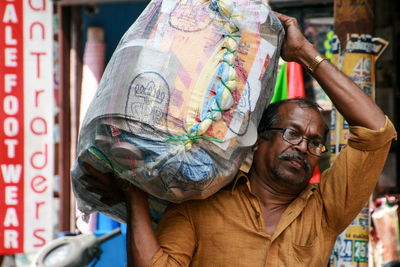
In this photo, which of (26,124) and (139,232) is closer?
(139,232)

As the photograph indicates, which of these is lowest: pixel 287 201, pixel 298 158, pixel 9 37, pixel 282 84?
pixel 287 201

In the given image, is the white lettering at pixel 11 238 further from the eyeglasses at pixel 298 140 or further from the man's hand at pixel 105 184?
the eyeglasses at pixel 298 140

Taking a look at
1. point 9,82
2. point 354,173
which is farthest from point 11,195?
point 354,173

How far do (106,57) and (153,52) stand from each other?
343 centimetres

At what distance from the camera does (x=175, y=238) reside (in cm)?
249

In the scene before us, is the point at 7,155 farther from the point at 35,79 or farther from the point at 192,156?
the point at 192,156

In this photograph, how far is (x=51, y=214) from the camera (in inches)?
177

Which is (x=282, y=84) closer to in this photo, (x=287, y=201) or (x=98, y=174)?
(x=287, y=201)

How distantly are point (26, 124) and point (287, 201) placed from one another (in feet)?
8.18

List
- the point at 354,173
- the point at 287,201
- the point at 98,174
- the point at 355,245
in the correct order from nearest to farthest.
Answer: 1. the point at 98,174
2. the point at 354,173
3. the point at 287,201
4. the point at 355,245

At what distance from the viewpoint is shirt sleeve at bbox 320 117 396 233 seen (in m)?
2.46

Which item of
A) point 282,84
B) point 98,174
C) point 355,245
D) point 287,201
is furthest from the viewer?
point 282,84

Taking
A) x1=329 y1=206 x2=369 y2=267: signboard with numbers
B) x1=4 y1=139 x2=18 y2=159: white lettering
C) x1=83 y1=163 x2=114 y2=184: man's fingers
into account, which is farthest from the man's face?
x1=4 y1=139 x2=18 y2=159: white lettering

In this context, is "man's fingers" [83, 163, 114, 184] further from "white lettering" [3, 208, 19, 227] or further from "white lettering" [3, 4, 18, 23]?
"white lettering" [3, 4, 18, 23]
